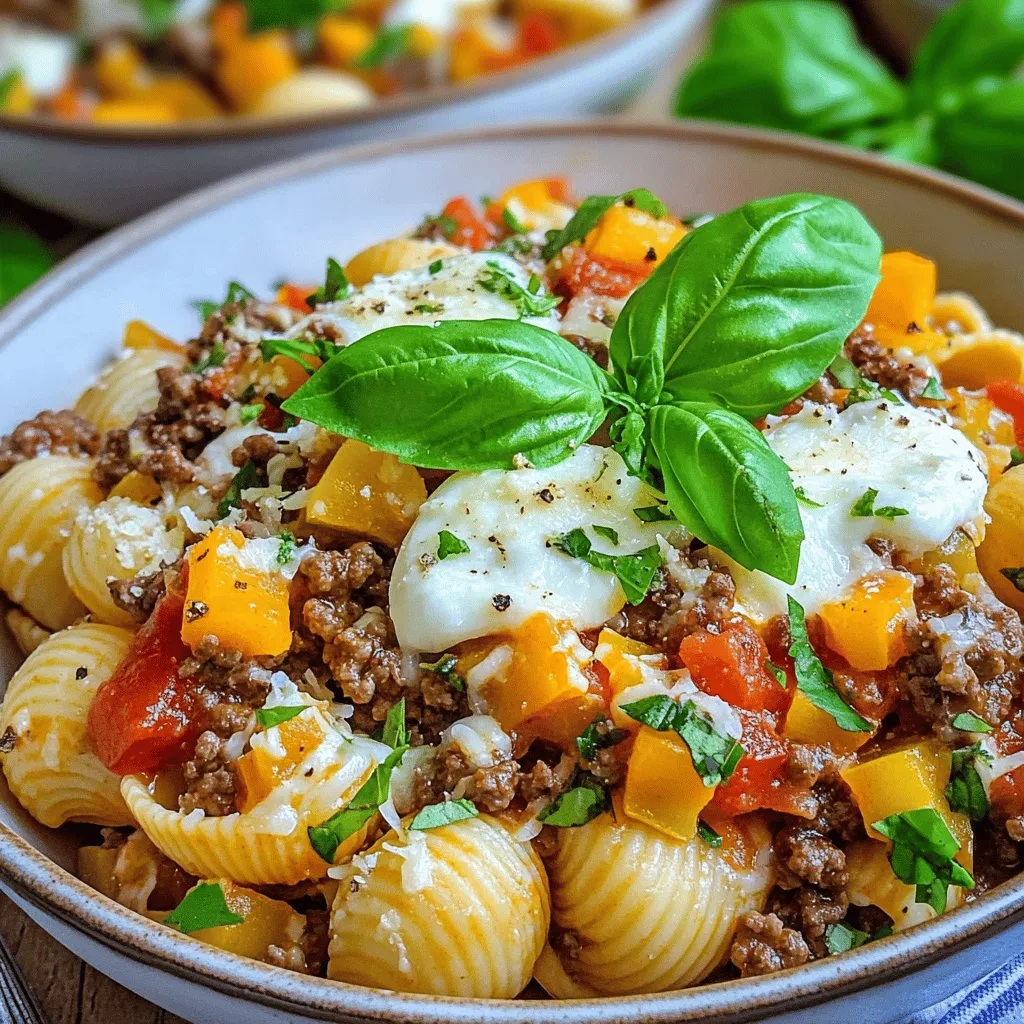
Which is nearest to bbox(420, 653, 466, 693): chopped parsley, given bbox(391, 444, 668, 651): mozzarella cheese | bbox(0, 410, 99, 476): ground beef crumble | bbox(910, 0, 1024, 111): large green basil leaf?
bbox(391, 444, 668, 651): mozzarella cheese

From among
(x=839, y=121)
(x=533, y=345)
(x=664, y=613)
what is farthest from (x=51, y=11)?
(x=664, y=613)

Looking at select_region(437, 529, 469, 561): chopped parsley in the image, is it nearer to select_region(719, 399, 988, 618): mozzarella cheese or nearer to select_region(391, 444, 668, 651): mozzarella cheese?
select_region(391, 444, 668, 651): mozzarella cheese

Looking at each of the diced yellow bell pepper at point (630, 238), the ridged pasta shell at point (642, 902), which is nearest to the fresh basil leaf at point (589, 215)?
the diced yellow bell pepper at point (630, 238)

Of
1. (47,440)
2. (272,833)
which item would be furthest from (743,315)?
(47,440)

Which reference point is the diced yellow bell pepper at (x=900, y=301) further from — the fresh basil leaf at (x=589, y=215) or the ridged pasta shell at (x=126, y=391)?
the ridged pasta shell at (x=126, y=391)

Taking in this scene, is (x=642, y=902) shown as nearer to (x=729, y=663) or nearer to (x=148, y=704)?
(x=729, y=663)

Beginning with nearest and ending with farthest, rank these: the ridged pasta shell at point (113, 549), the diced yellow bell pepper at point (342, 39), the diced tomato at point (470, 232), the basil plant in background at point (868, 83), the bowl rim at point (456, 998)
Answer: the bowl rim at point (456, 998) < the ridged pasta shell at point (113, 549) < the diced tomato at point (470, 232) < the basil plant in background at point (868, 83) < the diced yellow bell pepper at point (342, 39)
